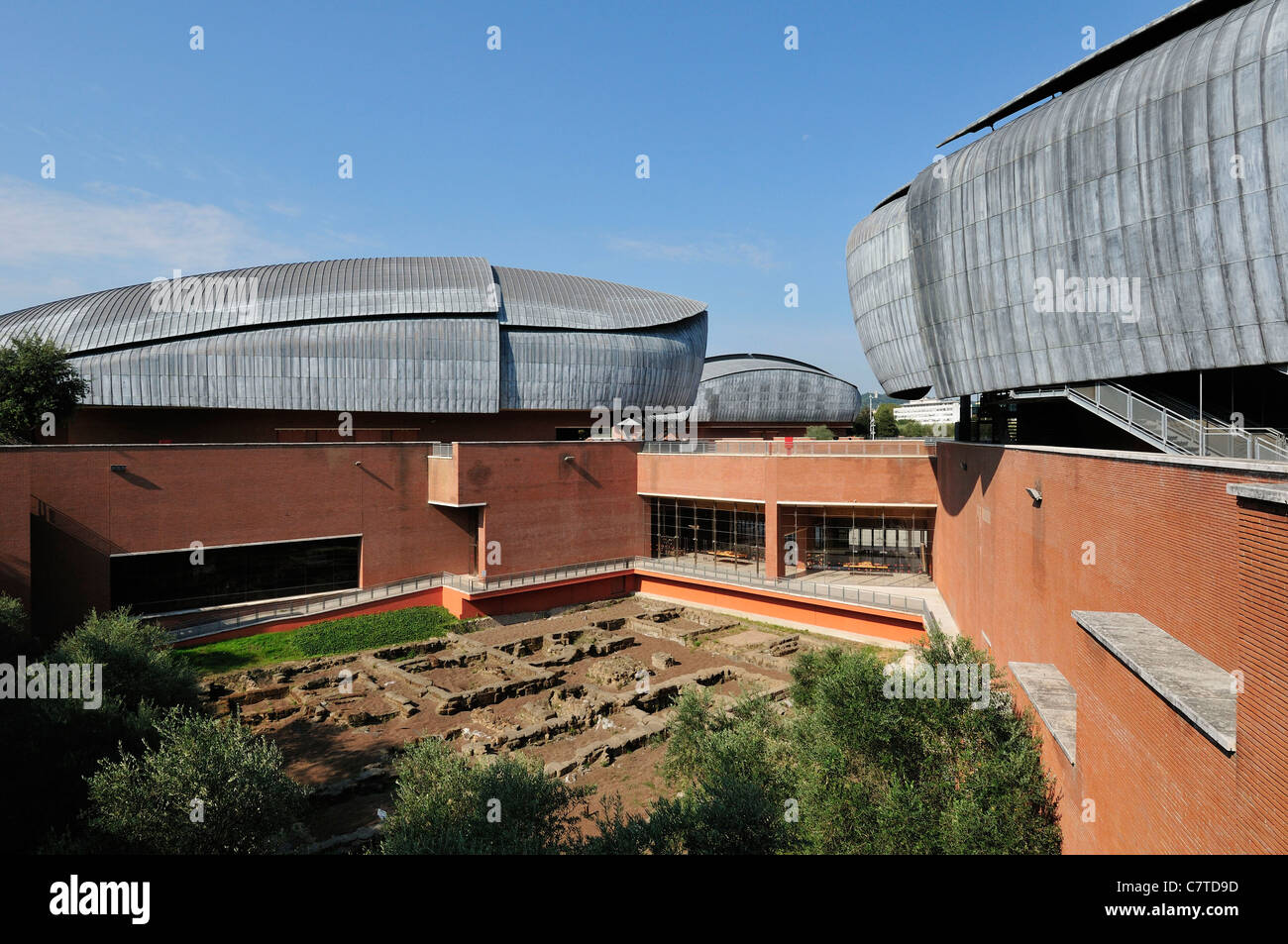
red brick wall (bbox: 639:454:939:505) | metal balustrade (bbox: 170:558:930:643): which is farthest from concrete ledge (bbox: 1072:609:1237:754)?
red brick wall (bbox: 639:454:939:505)

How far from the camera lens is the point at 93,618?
19.5 m

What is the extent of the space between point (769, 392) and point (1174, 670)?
6601cm

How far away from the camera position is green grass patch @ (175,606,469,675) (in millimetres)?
22953

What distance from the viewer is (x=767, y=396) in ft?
235

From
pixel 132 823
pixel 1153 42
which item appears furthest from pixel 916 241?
pixel 132 823

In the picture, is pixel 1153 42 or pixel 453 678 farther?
pixel 453 678

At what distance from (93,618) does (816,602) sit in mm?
23489

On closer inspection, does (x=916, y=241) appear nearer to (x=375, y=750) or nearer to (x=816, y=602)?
(x=816, y=602)

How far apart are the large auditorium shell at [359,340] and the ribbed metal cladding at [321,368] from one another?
0.06 metres

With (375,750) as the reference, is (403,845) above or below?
above

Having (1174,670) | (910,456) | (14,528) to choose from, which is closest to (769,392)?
(910,456)

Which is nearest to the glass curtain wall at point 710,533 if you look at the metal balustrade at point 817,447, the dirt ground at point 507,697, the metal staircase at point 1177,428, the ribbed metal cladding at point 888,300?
the metal balustrade at point 817,447

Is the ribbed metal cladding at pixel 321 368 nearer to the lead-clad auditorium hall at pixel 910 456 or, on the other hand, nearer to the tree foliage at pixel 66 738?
the lead-clad auditorium hall at pixel 910 456
